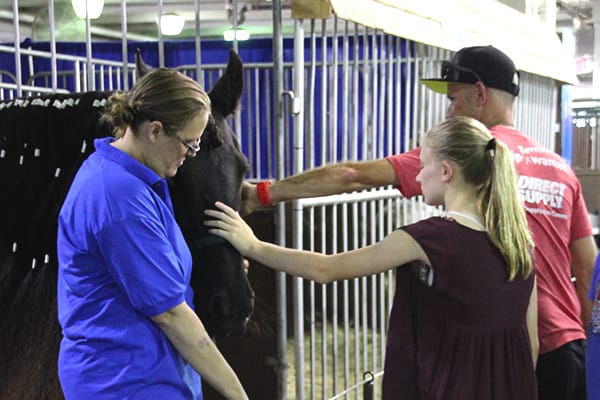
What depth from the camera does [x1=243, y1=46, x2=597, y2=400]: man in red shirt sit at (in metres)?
2.25

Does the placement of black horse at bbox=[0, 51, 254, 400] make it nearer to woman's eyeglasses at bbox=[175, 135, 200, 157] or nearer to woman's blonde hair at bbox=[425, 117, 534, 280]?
woman's eyeglasses at bbox=[175, 135, 200, 157]

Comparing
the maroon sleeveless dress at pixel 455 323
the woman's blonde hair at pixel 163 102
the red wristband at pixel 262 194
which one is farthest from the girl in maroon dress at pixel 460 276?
the red wristband at pixel 262 194

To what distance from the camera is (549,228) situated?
89.9 inches

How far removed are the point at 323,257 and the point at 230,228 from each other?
28cm

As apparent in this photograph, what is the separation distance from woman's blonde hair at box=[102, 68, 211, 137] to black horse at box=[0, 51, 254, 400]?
0.32 metres

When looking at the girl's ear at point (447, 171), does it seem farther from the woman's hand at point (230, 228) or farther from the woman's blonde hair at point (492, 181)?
the woman's hand at point (230, 228)

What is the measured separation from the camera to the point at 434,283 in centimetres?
173

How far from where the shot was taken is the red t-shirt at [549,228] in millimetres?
2240

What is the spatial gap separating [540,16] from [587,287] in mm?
4854

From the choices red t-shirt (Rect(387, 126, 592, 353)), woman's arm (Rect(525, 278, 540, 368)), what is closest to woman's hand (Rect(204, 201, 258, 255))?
woman's arm (Rect(525, 278, 540, 368))

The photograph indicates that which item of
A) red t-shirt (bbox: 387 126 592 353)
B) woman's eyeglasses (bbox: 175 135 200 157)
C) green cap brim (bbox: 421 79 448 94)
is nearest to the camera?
woman's eyeglasses (bbox: 175 135 200 157)

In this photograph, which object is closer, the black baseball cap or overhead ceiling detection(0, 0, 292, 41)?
the black baseball cap

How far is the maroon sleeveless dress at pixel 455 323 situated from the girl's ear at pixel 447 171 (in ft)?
0.39

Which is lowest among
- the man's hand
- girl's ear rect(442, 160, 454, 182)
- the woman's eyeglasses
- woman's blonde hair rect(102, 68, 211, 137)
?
the man's hand
